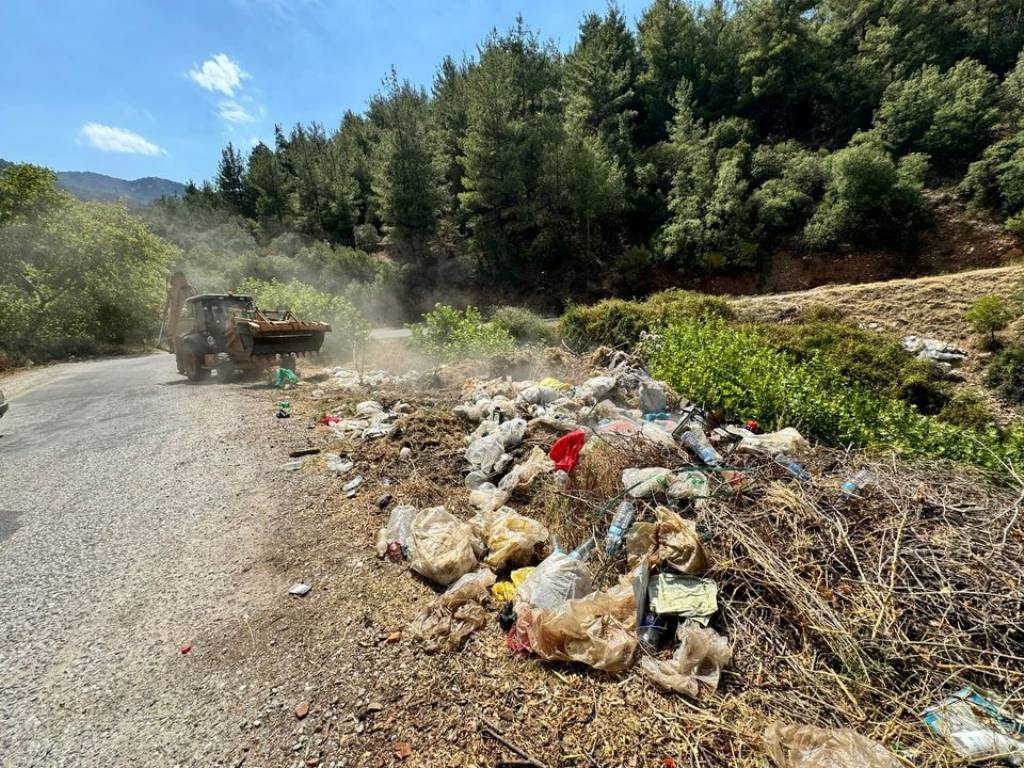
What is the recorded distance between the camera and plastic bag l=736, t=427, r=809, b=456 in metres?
3.53

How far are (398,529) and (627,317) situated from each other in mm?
7500

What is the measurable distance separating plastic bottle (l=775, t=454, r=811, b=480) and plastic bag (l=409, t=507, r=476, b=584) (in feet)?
7.29

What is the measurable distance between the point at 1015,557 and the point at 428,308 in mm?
24628

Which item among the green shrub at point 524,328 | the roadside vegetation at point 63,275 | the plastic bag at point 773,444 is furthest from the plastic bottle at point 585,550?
the roadside vegetation at point 63,275

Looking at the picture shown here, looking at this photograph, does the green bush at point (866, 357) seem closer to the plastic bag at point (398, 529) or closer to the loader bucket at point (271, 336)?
the plastic bag at point (398, 529)

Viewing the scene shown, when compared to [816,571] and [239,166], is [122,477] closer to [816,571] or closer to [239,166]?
[816,571]

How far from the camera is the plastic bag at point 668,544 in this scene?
225 cm

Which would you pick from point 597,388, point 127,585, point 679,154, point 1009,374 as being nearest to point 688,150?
point 679,154

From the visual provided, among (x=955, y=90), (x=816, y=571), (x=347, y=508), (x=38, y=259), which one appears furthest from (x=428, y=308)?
(x=955, y=90)

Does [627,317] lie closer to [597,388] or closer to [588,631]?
[597,388]

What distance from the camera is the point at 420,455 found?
14.7 feet

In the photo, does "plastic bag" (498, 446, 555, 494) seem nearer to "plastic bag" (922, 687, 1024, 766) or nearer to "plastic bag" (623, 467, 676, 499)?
"plastic bag" (623, 467, 676, 499)

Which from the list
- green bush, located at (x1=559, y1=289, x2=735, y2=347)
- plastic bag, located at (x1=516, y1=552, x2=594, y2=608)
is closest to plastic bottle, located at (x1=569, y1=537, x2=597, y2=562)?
plastic bag, located at (x1=516, y1=552, x2=594, y2=608)

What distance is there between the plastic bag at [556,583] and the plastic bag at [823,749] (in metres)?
0.96
